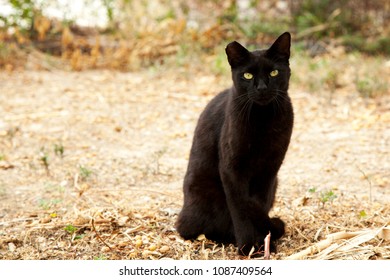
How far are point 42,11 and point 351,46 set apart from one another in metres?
4.54

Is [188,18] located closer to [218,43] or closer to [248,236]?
[218,43]

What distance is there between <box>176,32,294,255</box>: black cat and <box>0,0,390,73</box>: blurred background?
3.78 m

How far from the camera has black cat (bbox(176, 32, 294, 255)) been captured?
8.82ft

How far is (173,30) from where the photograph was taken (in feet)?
24.2

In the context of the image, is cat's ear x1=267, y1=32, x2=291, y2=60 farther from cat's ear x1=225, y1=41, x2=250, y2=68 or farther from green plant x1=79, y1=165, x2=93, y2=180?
green plant x1=79, y1=165, x2=93, y2=180

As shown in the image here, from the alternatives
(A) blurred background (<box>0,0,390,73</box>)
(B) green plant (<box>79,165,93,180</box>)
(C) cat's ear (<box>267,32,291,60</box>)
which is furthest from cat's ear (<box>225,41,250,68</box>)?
(A) blurred background (<box>0,0,390,73</box>)

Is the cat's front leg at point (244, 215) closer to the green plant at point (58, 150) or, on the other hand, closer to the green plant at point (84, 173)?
the green plant at point (84, 173)

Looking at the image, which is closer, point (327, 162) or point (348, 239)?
point (348, 239)

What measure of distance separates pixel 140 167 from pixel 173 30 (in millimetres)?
3506

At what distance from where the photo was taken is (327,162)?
4422mm

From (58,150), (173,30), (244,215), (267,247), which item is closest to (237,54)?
(244,215)

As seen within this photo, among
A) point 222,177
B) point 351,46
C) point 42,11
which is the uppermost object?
point 42,11
